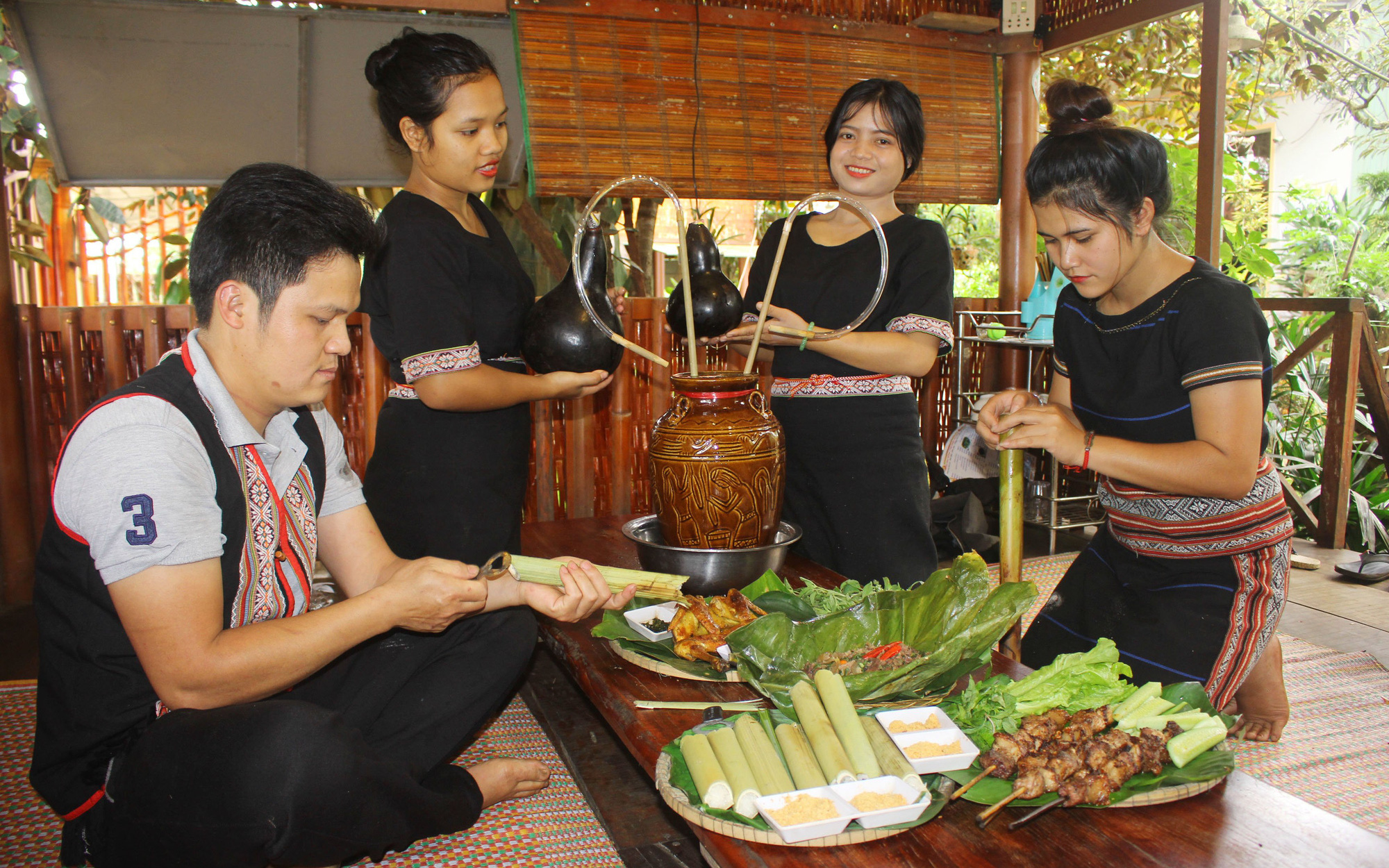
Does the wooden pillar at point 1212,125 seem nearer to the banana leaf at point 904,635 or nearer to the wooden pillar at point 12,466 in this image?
the banana leaf at point 904,635

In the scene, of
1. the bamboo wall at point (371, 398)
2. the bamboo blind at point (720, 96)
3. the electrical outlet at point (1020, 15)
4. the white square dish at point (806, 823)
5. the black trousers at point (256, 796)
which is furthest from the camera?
the electrical outlet at point (1020, 15)

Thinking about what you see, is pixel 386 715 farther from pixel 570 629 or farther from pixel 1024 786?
pixel 1024 786

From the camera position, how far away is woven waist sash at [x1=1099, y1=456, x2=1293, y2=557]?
185 centimetres

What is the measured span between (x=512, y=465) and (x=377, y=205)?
9.01 ft

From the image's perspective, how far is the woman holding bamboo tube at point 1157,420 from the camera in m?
1.74

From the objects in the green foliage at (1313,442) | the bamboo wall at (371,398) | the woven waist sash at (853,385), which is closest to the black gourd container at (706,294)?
the woven waist sash at (853,385)

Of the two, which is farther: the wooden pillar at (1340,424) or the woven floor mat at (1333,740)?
the wooden pillar at (1340,424)

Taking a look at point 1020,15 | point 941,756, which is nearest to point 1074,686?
point 941,756

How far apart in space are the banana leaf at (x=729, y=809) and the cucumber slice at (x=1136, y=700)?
1.03ft

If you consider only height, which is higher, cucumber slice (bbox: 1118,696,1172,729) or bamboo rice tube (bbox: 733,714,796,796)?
cucumber slice (bbox: 1118,696,1172,729)

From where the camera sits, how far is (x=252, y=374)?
1441mm

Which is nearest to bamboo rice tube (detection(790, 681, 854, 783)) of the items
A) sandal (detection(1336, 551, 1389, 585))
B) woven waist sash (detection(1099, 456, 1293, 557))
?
woven waist sash (detection(1099, 456, 1293, 557))

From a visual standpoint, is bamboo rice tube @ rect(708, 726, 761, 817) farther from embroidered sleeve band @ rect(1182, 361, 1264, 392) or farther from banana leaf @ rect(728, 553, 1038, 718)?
embroidered sleeve band @ rect(1182, 361, 1264, 392)

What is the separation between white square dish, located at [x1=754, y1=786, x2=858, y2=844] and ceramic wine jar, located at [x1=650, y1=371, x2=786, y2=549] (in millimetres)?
808
